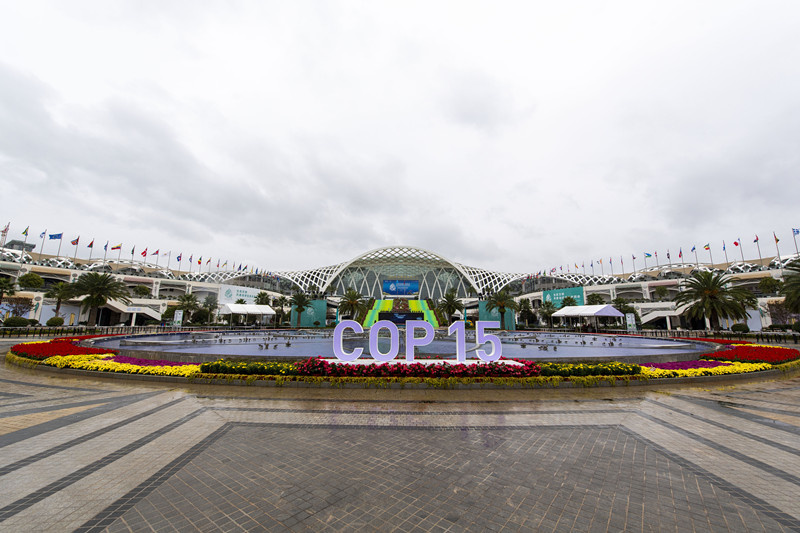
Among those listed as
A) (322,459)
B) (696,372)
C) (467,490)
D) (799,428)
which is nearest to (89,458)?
(322,459)

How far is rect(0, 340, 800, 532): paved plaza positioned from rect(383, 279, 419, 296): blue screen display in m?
72.5

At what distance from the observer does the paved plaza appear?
3.82m

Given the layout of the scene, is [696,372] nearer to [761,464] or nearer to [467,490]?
[761,464]

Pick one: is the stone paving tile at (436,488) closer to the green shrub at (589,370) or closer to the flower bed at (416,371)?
the flower bed at (416,371)

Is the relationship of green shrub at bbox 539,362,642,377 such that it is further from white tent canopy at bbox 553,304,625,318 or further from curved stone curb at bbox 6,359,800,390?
white tent canopy at bbox 553,304,625,318

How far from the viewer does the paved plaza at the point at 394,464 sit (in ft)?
12.5

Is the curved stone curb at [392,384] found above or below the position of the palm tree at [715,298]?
below

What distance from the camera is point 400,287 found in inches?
3263

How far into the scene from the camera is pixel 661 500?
4.24 metres

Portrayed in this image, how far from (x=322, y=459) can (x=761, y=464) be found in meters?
6.94

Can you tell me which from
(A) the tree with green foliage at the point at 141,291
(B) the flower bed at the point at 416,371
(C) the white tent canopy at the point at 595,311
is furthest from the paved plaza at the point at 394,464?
(A) the tree with green foliage at the point at 141,291

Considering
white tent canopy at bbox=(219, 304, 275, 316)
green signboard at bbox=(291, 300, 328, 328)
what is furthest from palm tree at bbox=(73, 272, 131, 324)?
green signboard at bbox=(291, 300, 328, 328)

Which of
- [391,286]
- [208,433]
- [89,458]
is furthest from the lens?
[391,286]

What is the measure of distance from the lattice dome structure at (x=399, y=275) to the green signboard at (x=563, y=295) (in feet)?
77.4
